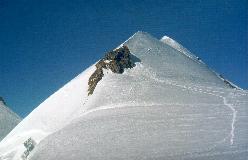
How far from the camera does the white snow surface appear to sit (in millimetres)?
24047

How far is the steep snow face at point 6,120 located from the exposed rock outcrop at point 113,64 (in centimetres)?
2291

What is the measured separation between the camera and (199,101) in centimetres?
3953

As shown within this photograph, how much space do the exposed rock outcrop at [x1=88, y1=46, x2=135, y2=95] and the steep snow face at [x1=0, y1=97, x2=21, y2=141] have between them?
75.2ft

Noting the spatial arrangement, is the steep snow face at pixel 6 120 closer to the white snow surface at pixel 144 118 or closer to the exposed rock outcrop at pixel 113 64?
the white snow surface at pixel 144 118

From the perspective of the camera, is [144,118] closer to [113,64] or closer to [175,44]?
[113,64]

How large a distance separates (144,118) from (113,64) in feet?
61.3

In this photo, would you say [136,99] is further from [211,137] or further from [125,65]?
[211,137]

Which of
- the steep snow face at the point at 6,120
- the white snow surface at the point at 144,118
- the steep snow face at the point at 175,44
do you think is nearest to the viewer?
the white snow surface at the point at 144,118

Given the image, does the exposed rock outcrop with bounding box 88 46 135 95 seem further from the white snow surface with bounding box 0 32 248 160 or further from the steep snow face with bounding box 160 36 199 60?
the steep snow face with bounding box 160 36 199 60

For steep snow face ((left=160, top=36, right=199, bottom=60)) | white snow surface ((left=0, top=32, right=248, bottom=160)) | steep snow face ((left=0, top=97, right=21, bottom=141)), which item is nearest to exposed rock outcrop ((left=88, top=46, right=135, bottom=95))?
white snow surface ((left=0, top=32, right=248, bottom=160))

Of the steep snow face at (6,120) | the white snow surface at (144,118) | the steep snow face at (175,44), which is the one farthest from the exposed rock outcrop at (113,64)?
the steep snow face at (175,44)

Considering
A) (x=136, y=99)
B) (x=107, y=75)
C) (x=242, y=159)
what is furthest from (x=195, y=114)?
(x=107, y=75)

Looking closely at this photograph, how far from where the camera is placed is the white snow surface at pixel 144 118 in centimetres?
2405

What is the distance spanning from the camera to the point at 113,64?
166 feet
